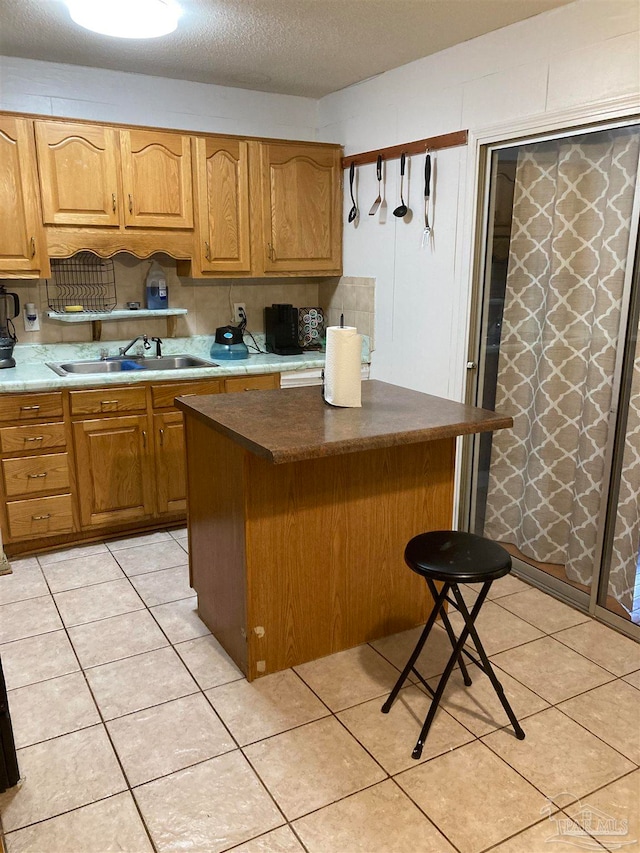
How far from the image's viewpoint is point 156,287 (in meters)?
3.98

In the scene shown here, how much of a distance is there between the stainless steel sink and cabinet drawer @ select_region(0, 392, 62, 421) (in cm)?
37

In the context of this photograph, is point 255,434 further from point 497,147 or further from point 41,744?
point 497,147

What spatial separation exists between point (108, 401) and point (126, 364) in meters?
0.54

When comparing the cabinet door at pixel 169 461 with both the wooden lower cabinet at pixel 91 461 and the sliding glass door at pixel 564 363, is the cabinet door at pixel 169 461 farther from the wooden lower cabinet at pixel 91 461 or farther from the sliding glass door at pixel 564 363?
the sliding glass door at pixel 564 363

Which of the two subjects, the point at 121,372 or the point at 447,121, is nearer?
the point at 447,121

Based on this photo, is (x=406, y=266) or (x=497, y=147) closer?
(x=497, y=147)

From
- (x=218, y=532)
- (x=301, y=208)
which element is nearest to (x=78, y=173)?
(x=301, y=208)

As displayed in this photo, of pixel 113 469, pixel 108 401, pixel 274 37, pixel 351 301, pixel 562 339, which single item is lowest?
pixel 113 469

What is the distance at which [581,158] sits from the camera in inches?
107

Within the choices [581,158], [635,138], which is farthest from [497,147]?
[635,138]

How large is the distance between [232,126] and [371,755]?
3562 millimetres

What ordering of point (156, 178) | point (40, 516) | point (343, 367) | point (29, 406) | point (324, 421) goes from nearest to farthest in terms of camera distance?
point (324, 421) < point (343, 367) < point (29, 406) < point (40, 516) < point (156, 178)

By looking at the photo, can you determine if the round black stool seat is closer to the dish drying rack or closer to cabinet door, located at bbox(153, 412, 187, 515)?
cabinet door, located at bbox(153, 412, 187, 515)

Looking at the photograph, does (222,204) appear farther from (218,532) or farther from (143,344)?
(218,532)
